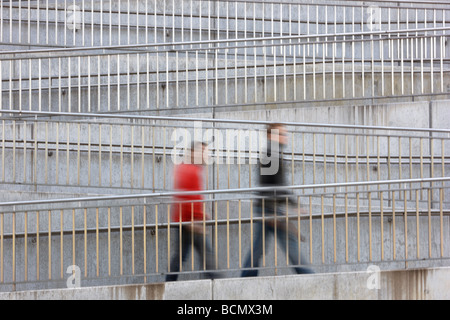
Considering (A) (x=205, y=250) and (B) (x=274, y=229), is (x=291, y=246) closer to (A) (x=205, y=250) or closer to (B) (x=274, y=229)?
(B) (x=274, y=229)

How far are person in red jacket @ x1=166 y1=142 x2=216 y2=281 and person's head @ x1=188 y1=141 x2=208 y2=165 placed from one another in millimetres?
190

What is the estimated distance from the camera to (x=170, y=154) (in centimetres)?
896

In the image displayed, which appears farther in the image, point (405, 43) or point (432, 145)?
point (405, 43)

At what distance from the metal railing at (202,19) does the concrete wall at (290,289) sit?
554 cm

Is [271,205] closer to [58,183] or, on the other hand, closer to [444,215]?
[444,215]

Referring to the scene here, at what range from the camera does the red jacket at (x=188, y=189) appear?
7.12 meters

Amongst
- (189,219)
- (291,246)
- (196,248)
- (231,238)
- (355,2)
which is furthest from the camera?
(355,2)

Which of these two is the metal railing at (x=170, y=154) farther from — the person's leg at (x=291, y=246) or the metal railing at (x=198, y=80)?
the person's leg at (x=291, y=246)

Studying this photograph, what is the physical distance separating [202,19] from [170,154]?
10.9 feet

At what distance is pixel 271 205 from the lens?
22.6ft

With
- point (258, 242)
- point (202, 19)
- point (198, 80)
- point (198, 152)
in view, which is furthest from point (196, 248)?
point (202, 19)

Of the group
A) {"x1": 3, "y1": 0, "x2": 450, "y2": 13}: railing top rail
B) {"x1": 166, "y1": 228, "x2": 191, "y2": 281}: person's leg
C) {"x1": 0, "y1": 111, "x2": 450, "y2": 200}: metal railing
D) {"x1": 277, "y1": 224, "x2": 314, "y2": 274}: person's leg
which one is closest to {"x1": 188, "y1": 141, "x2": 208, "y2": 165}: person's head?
{"x1": 0, "y1": 111, "x2": 450, "y2": 200}: metal railing

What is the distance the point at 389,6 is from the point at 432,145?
372 centimetres

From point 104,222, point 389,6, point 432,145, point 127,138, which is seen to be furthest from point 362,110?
point 104,222
